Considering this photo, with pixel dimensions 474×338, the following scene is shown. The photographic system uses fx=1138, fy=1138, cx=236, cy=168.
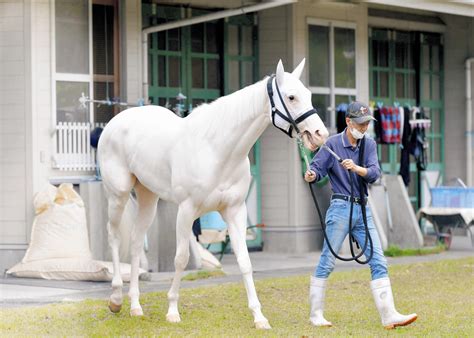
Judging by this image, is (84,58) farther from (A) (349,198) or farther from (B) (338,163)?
(A) (349,198)

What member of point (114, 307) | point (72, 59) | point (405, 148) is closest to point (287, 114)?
point (114, 307)

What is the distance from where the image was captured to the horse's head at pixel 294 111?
9.20m

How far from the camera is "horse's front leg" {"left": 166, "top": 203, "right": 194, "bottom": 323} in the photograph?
32.4 feet

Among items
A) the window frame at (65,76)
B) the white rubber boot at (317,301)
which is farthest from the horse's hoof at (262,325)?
the window frame at (65,76)

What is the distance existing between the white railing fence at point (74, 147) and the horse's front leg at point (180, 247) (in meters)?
5.07

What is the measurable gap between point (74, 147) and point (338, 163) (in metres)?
6.06

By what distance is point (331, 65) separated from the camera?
60.0 feet

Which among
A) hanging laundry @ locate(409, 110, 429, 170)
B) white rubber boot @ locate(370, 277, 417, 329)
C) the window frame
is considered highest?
the window frame

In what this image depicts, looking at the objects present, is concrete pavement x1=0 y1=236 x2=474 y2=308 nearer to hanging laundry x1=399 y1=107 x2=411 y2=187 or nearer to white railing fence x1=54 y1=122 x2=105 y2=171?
white railing fence x1=54 y1=122 x2=105 y2=171

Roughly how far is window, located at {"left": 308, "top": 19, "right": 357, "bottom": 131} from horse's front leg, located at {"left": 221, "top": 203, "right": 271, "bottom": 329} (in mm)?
8311

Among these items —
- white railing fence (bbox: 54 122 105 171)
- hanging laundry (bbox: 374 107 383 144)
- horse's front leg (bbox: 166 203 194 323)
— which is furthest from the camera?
hanging laundry (bbox: 374 107 383 144)

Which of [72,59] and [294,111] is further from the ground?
[72,59]

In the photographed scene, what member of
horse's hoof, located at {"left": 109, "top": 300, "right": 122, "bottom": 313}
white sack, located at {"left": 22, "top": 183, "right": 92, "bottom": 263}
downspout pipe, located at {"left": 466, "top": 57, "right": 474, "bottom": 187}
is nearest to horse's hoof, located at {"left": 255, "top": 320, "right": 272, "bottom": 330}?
horse's hoof, located at {"left": 109, "top": 300, "right": 122, "bottom": 313}

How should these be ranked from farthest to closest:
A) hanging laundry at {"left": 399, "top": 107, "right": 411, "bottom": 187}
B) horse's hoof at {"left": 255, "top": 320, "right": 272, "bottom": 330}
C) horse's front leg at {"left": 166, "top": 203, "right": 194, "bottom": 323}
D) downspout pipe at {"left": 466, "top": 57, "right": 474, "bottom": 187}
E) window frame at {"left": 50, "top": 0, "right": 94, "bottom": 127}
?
downspout pipe at {"left": 466, "top": 57, "right": 474, "bottom": 187}
hanging laundry at {"left": 399, "top": 107, "right": 411, "bottom": 187}
window frame at {"left": 50, "top": 0, "right": 94, "bottom": 127}
horse's front leg at {"left": 166, "top": 203, "right": 194, "bottom": 323}
horse's hoof at {"left": 255, "top": 320, "right": 272, "bottom": 330}
